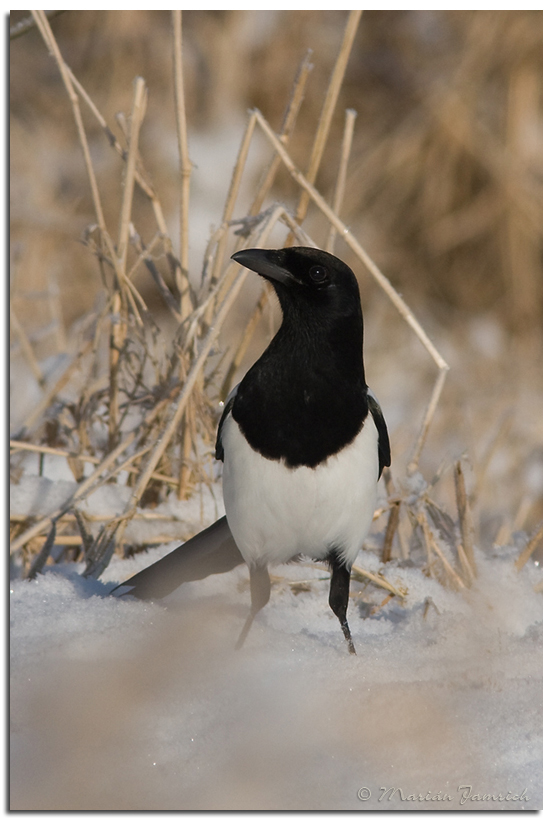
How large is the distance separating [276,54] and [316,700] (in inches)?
110

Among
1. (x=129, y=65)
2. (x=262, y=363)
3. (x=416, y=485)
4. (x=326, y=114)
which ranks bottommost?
(x=416, y=485)

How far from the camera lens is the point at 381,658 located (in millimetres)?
1313

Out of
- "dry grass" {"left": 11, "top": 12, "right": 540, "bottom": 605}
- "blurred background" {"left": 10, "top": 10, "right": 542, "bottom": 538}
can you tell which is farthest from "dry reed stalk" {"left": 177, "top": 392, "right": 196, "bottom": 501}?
"blurred background" {"left": 10, "top": 10, "right": 542, "bottom": 538}

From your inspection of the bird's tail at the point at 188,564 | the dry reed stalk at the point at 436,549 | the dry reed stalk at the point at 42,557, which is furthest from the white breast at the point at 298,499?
the dry reed stalk at the point at 42,557

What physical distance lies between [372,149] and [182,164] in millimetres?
2156

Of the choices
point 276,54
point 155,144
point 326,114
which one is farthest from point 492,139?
point 326,114

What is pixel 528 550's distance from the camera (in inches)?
66.0

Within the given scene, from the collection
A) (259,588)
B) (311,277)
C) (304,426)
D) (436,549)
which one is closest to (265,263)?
(311,277)

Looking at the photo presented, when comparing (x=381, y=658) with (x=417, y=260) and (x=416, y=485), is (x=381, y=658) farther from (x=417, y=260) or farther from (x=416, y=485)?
(x=417, y=260)

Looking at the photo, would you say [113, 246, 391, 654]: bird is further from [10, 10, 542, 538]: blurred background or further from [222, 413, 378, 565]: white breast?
[10, 10, 542, 538]: blurred background

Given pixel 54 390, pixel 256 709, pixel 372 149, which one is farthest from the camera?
pixel 372 149

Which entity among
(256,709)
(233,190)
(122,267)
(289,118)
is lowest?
(256,709)

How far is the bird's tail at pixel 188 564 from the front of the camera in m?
1.46

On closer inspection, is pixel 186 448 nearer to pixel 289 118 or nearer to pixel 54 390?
pixel 54 390
